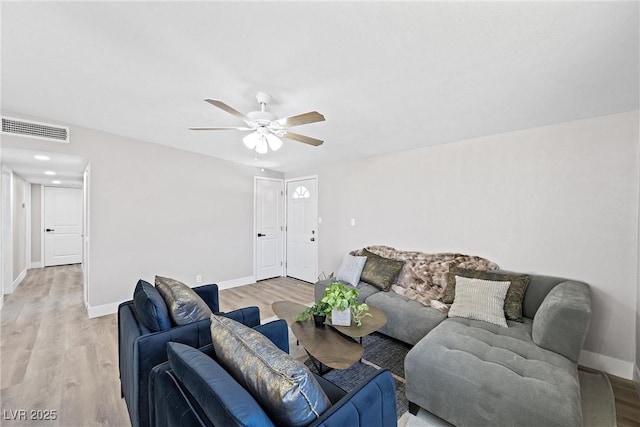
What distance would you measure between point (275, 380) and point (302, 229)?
171 inches

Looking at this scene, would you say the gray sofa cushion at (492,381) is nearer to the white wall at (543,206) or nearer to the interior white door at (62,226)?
the white wall at (543,206)

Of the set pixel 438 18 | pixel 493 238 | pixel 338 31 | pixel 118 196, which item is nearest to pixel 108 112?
pixel 118 196

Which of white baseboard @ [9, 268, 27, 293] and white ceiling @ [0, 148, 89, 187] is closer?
white ceiling @ [0, 148, 89, 187]

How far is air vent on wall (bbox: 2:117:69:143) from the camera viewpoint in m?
2.72

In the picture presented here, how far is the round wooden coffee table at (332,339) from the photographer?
1.72 metres

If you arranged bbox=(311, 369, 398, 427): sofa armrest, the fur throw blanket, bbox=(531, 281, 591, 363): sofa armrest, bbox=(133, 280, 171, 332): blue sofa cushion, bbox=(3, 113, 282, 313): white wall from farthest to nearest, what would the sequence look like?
bbox=(3, 113, 282, 313): white wall < the fur throw blanket < bbox=(531, 281, 591, 363): sofa armrest < bbox=(133, 280, 171, 332): blue sofa cushion < bbox=(311, 369, 398, 427): sofa armrest

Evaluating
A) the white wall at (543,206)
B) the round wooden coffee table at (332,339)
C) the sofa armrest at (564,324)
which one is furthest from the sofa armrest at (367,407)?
the white wall at (543,206)

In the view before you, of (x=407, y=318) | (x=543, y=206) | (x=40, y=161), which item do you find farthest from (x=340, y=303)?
(x=40, y=161)

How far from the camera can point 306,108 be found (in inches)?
94.7

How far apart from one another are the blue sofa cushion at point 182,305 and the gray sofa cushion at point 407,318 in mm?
1812

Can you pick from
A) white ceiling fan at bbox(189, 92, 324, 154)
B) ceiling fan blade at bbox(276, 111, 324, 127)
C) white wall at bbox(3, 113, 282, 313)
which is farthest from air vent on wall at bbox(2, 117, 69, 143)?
ceiling fan blade at bbox(276, 111, 324, 127)

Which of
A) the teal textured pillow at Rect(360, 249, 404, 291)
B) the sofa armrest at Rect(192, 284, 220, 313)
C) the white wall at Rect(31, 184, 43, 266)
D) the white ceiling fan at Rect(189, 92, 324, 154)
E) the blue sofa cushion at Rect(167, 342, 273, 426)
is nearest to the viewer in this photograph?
the blue sofa cushion at Rect(167, 342, 273, 426)

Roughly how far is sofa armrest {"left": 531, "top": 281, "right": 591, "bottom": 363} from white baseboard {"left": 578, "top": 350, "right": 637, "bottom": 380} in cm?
86

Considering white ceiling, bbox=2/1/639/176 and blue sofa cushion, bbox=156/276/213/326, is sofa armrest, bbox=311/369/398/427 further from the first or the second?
white ceiling, bbox=2/1/639/176
